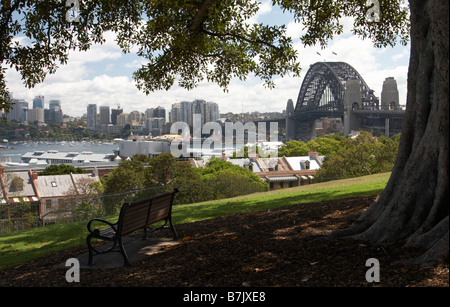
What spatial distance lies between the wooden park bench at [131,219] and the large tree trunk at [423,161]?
244 centimetres

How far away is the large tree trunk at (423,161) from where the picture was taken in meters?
4.08

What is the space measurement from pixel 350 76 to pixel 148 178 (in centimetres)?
8483

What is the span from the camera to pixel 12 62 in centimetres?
942

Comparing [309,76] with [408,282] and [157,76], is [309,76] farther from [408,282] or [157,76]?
[408,282]

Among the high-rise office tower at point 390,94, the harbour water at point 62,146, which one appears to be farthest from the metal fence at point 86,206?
the harbour water at point 62,146

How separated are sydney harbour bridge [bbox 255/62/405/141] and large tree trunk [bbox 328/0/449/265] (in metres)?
74.5

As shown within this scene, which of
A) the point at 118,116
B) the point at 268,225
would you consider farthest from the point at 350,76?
the point at 268,225

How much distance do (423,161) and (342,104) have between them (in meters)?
107

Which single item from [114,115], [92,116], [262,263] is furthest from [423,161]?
[92,116]

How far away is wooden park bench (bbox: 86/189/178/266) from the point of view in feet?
16.9

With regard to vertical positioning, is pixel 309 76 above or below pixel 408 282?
above

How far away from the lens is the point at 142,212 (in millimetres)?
5625

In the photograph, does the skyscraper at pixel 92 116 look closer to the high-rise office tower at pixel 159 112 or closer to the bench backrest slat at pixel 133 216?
the high-rise office tower at pixel 159 112
